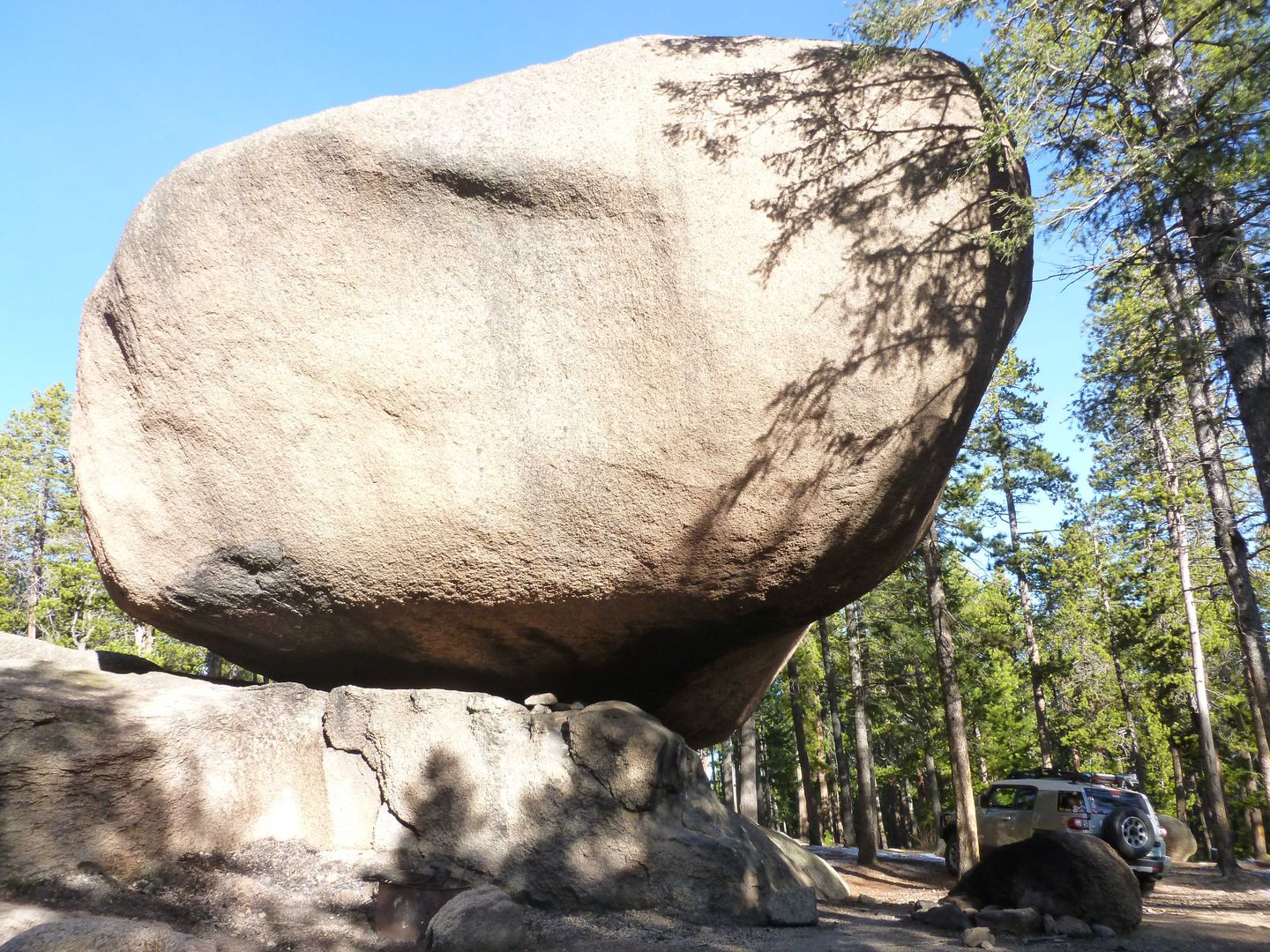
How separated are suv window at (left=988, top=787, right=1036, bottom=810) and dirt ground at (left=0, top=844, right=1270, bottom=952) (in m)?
6.03

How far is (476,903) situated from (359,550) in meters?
2.88

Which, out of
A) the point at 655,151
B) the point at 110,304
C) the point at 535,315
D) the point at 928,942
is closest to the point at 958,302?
the point at 655,151

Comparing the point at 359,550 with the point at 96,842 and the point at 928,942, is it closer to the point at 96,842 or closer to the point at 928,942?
the point at 96,842

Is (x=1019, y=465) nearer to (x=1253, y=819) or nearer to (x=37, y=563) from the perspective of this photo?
(x=1253, y=819)

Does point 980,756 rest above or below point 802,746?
below

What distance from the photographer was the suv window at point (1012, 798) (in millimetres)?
12953

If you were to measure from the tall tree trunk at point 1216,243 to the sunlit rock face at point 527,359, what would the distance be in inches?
63.9

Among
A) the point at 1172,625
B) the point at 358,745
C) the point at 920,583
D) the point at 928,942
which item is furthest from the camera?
the point at 1172,625

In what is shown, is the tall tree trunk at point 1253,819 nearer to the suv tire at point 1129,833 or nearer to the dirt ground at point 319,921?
the suv tire at point 1129,833

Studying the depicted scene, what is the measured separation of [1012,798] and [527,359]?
11693 millimetres

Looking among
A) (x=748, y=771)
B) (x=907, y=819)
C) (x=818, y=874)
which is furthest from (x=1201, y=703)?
(x=907, y=819)

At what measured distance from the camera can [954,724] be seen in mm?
12695

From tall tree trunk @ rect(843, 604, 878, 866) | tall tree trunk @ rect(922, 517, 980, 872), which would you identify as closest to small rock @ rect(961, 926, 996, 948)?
tall tree trunk @ rect(922, 517, 980, 872)

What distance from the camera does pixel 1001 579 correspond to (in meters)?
25.6
